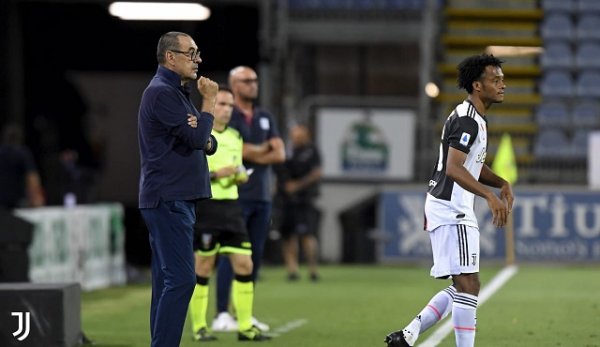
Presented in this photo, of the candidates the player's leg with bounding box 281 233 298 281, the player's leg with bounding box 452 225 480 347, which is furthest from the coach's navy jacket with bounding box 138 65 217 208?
the player's leg with bounding box 281 233 298 281

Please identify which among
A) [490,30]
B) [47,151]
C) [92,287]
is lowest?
[92,287]

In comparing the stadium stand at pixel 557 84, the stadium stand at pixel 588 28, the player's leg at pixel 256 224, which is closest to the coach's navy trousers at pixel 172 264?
the player's leg at pixel 256 224

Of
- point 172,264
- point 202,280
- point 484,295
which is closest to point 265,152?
point 202,280

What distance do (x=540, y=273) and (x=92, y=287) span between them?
6.12 metres

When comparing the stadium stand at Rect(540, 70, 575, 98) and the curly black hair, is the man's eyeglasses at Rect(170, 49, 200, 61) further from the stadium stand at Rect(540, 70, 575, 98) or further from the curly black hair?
the stadium stand at Rect(540, 70, 575, 98)

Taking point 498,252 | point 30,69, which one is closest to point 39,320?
point 498,252

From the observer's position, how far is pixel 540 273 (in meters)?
20.1

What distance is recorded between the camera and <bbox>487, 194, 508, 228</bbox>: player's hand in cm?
877

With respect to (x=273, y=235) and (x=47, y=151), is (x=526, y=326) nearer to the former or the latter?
(x=273, y=235)

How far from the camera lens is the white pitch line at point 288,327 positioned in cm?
1209

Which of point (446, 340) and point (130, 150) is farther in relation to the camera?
point (130, 150)

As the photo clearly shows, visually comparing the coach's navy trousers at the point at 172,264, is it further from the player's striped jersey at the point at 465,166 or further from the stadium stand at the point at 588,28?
the stadium stand at the point at 588,28

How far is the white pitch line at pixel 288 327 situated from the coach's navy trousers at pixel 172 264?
3.29 meters

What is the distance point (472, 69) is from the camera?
9.25m
